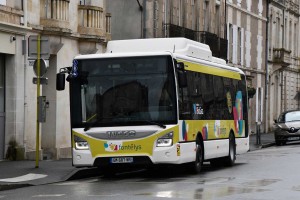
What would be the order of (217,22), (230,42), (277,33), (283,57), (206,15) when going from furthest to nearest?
(277,33)
(283,57)
(230,42)
(217,22)
(206,15)

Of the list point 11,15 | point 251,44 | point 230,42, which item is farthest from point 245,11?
point 11,15

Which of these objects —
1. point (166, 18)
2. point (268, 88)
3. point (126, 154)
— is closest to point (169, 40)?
point (126, 154)

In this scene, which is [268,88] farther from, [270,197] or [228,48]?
[270,197]

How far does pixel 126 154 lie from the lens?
794 inches

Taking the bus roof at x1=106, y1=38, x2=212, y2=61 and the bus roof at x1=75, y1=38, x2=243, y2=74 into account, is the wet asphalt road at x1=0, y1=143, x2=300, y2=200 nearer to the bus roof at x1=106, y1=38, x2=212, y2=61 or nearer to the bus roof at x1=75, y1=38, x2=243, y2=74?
the bus roof at x1=75, y1=38, x2=243, y2=74

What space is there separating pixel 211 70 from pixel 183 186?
6.71 meters

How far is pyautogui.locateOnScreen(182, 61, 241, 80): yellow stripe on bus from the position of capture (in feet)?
72.7

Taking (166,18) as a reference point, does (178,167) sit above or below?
below

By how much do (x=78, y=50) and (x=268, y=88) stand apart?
32.2m

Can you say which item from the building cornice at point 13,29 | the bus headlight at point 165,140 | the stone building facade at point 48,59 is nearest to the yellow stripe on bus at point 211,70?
the bus headlight at point 165,140

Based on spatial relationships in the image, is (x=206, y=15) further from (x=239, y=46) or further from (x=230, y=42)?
(x=239, y=46)

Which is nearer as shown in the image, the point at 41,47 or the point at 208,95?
the point at 41,47

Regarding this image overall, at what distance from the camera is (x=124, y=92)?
20422 mm

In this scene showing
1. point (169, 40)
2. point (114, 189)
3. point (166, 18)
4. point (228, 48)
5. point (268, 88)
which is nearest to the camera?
point (114, 189)
